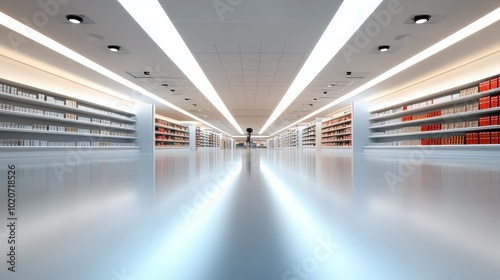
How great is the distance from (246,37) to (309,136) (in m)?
22.1

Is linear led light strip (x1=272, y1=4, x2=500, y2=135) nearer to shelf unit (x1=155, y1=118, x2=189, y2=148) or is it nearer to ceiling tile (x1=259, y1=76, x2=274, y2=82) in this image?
ceiling tile (x1=259, y1=76, x2=274, y2=82)

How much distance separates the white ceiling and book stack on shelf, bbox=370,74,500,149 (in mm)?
1177

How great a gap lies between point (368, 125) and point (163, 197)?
1454cm

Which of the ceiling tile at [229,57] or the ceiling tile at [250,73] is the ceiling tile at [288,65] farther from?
the ceiling tile at [229,57]

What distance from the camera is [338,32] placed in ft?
21.7

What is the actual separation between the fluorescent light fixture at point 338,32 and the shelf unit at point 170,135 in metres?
12.1

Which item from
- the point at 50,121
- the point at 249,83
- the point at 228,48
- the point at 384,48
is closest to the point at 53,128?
the point at 50,121

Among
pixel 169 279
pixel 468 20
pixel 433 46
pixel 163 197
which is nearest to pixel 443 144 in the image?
pixel 433 46

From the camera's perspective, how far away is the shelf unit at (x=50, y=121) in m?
7.24

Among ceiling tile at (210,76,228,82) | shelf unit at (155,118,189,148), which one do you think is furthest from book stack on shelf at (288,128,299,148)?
ceiling tile at (210,76,228,82)

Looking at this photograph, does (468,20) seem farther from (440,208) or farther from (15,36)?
(15,36)

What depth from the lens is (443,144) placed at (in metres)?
9.04

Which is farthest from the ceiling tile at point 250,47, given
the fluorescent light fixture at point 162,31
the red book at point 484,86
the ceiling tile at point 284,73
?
the red book at point 484,86

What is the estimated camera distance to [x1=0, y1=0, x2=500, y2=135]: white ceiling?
200 inches
